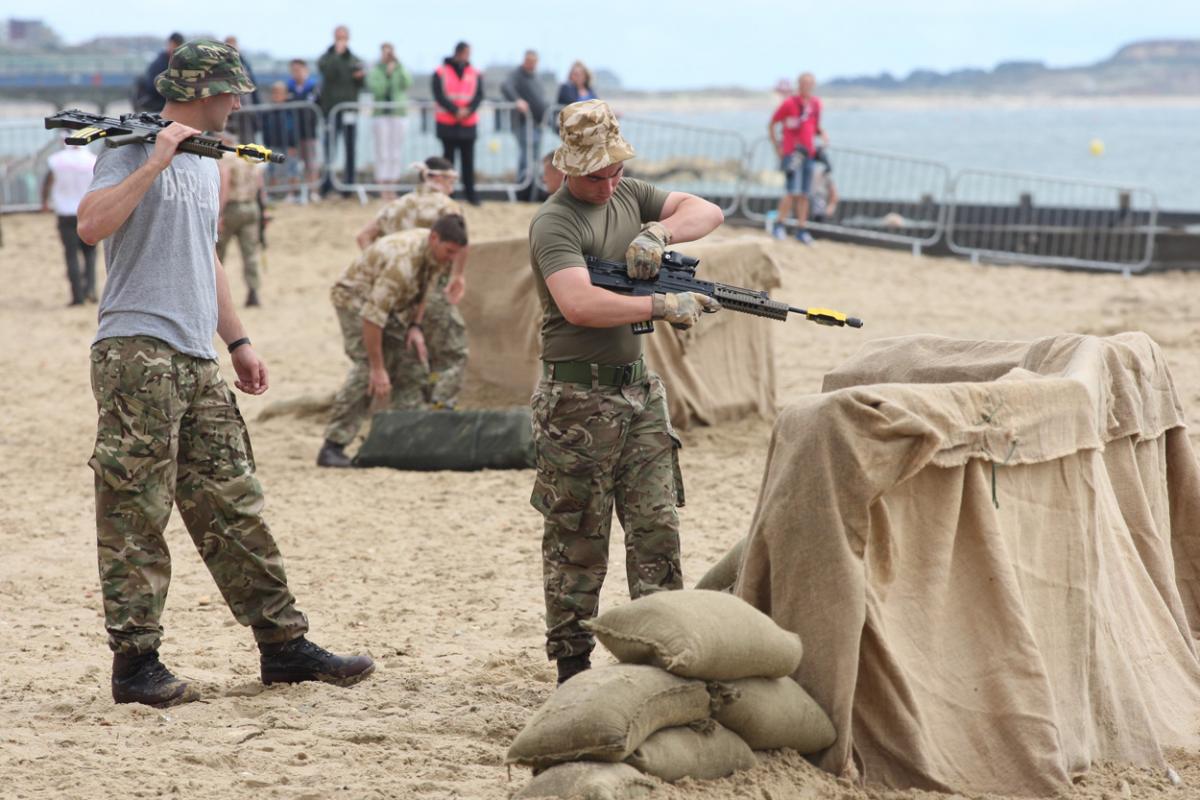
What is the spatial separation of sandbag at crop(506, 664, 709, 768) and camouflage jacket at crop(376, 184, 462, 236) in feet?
21.0

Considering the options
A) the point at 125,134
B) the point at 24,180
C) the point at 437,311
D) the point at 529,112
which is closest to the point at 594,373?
the point at 125,134

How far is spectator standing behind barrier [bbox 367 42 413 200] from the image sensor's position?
19344mm

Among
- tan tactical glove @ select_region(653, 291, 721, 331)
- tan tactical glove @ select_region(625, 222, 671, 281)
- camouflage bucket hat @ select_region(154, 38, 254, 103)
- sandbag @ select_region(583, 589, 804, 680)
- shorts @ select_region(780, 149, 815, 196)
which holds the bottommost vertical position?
sandbag @ select_region(583, 589, 804, 680)

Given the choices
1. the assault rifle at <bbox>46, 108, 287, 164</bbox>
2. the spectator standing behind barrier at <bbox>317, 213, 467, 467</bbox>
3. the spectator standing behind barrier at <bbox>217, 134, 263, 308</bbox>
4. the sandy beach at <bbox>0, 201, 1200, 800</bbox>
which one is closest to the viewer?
the sandy beach at <bbox>0, 201, 1200, 800</bbox>

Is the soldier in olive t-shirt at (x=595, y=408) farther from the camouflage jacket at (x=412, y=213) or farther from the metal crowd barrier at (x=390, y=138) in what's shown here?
the metal crowd barrier at (x=390, y=138)

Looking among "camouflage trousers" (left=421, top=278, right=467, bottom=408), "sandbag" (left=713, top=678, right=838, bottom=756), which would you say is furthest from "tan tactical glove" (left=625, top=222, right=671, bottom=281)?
"camouflage trousers" (left=421, top=278, right=467, bottom=408)

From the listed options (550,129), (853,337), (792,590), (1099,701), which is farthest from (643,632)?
(550,129)

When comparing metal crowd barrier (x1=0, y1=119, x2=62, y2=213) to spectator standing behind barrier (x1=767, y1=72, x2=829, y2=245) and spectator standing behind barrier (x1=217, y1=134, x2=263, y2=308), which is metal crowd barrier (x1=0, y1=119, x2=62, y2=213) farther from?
spectator standing behind barrier (x1=767, y1=72, x2=829, y2=245)

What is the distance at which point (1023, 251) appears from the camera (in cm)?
1958

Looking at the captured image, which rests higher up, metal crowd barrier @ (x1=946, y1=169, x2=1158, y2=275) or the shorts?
the shorts

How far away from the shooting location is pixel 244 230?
14383 millimetres

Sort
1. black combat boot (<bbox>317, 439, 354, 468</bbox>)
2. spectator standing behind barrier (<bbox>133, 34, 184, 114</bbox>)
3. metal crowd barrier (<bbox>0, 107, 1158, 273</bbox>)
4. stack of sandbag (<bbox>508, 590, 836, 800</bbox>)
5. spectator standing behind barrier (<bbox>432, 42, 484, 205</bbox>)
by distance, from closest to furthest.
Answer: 1. stack of sandbag (<bbox>508, 590, 836, 800</bbox>)
2. black combat boot (<bbox>317, 439, 354, 468</bbox>)
3. spectator standing behind barrier (<bbox>133, 34, 184, 114</bbox>)
4. spectator standing behind barrier (<bbox>432, 42, 484, 205</bbox>)
5. metal crowd barrier (<bbox>0, 107, 1158, 273</bbox>)

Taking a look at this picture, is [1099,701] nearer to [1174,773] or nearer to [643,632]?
[1174,773]

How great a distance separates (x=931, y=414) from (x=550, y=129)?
52.1 ft
